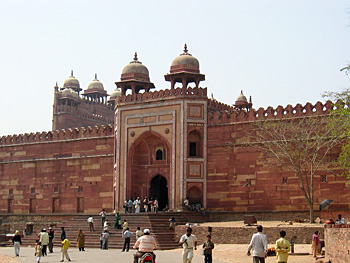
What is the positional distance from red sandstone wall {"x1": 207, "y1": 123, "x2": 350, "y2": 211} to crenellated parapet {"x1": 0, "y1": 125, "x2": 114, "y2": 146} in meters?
6.06

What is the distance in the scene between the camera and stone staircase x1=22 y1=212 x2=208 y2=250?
24.2 m

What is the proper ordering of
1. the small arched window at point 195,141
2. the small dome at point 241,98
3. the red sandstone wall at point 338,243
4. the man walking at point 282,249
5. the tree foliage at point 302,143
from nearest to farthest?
1. the man walking at point 282,249
2. the red sandstone wall at point 338,243
3. the tree foliage at point 302,143
4. the small arched window at point 195,141
5. the small dome at point 241,98

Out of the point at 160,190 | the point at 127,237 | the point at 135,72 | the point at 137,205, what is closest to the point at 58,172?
the point at 160,190

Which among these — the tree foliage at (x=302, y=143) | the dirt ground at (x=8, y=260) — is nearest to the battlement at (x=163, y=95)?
the tree foliage at (x=302, y=143)

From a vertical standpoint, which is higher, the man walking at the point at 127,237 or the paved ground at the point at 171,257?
the man walking at the point at 127,237

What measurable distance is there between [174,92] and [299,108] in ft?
19.3

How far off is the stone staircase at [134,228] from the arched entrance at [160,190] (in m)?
3.60

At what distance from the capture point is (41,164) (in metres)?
33.5

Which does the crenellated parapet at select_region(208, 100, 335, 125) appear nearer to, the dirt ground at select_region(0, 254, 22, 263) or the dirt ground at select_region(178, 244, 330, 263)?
the dirt ground at select_region(178, 244, 330, 263)

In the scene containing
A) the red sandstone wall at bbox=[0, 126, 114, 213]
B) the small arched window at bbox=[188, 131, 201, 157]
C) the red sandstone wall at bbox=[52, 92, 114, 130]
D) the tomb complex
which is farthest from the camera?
the red sandstone wall at bbox=[52, 92, 114, 130]

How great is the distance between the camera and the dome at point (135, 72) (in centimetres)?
3089

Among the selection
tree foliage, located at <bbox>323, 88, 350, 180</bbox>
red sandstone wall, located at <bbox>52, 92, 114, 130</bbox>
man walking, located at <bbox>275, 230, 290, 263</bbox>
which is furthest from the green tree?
red sandstone wall, located at <bbox>52, 92, 114, 130</bbox>

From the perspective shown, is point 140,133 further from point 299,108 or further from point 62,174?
point 299,108

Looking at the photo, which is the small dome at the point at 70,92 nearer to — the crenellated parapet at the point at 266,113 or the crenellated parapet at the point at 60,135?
the crenellated parapet at the point at 60,135
